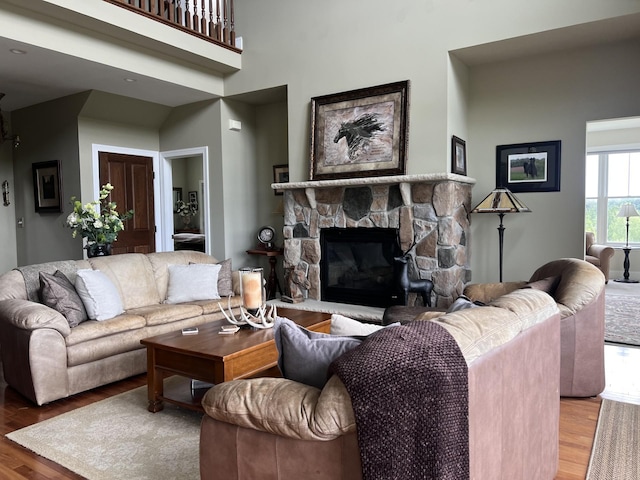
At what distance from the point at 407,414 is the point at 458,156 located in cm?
408

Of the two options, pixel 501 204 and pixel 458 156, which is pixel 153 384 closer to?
pixel 501 204

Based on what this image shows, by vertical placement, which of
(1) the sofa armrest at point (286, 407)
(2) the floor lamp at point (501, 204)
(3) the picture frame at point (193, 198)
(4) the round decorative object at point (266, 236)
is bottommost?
(1) the sofa armrest at point (286, 407)

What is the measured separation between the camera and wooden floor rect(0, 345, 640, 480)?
2369 millimetres

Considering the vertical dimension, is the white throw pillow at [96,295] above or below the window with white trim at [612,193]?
below

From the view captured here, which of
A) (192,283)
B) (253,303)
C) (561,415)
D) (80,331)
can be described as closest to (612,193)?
(561,415)

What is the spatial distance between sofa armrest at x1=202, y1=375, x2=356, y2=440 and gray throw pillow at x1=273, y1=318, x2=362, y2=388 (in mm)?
84

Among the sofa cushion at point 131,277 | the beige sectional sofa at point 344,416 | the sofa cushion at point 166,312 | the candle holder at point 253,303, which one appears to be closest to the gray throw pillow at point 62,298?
the sofa cushion at point 166,312

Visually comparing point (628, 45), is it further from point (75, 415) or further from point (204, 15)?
point (75, 415)

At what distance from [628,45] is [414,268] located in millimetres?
2832

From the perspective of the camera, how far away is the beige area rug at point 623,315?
4520 millimetres

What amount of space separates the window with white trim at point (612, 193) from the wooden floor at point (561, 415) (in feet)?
16.3

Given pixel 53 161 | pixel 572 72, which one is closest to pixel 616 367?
pixel 572 72

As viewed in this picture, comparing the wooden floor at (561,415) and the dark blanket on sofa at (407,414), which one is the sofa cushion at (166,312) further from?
the dark blanket on sofa at (407,414)

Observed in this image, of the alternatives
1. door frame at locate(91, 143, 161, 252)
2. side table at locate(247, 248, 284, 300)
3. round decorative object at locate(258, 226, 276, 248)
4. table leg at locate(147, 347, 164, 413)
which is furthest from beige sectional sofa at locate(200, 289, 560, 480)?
door frame at locate(91, 143, 161, 252)
